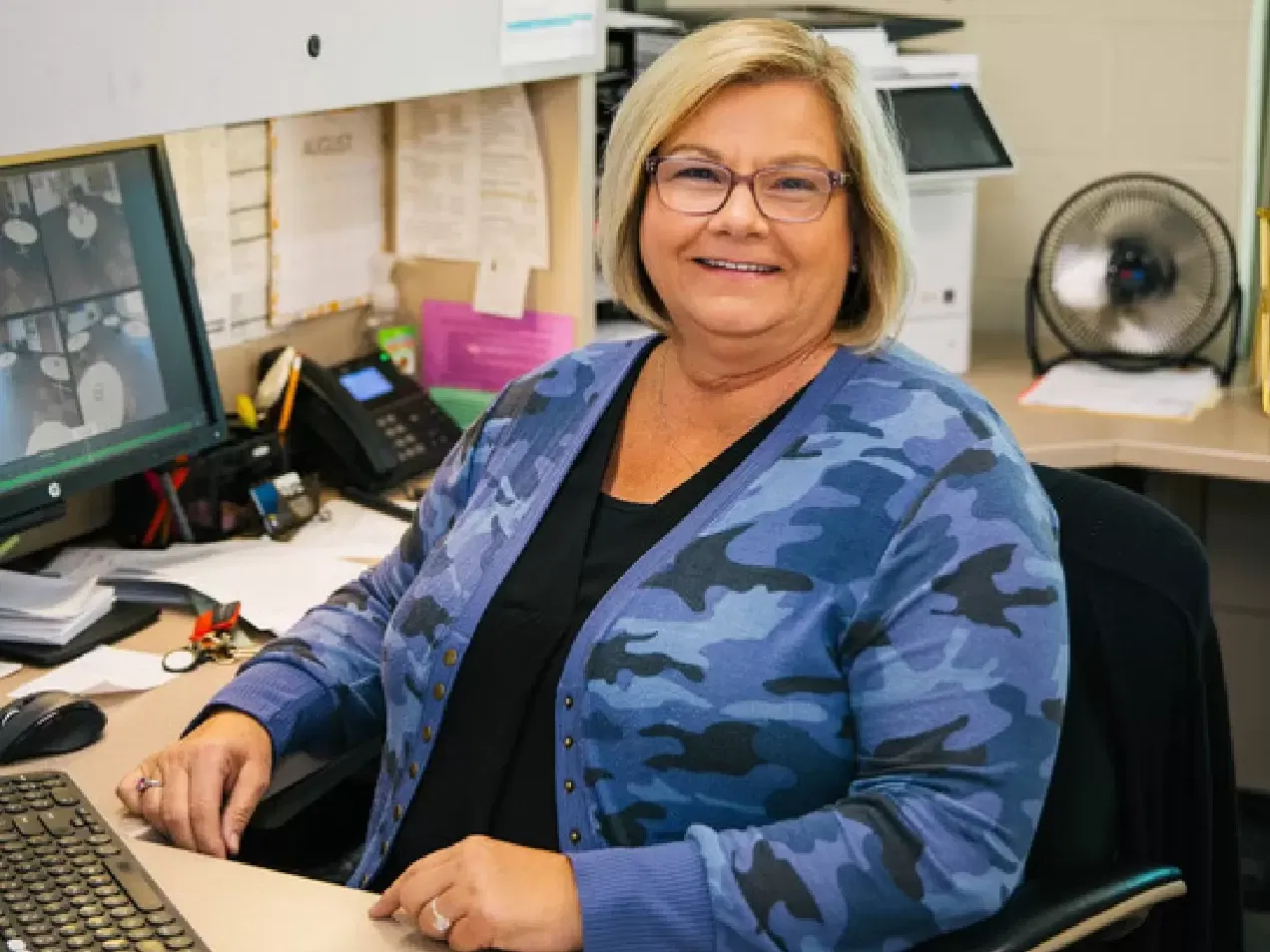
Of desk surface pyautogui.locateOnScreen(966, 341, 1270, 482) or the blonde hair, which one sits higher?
the blonde hair

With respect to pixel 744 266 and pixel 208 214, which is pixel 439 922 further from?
pixel 208 214

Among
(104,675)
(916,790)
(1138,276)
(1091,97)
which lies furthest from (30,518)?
(1091,97)

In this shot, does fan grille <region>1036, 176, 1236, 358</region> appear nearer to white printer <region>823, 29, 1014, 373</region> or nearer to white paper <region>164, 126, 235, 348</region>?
white printer <region>823, 29, 1014, 373</region>

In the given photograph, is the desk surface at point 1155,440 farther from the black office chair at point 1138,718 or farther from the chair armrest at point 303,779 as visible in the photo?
the chair armrest at point 303,779

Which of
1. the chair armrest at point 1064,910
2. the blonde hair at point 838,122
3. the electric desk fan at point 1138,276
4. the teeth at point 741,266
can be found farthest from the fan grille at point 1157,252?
the chair armrest at point 1064,910

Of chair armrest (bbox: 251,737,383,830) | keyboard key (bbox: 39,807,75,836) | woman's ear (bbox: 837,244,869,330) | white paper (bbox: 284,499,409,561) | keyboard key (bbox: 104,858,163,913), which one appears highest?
woman's ear (bbox: 837,244,869,330)

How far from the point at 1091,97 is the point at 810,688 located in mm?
1937

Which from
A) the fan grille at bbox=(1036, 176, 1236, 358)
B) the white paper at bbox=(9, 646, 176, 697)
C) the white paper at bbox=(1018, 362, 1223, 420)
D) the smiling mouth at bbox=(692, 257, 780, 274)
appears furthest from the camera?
the fan grille at bbox=(1036, 176, 1236, 358)

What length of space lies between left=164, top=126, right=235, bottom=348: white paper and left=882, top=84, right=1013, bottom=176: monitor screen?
1.03m

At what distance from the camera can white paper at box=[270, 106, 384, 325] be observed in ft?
8.38

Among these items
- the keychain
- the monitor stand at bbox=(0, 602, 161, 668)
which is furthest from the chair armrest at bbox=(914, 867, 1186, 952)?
the monitor stand at bbox=(0, 602, 161, 668)

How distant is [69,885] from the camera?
136 centimetres

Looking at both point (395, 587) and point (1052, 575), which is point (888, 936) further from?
point (395, 587)

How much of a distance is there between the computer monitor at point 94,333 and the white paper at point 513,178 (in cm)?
56
